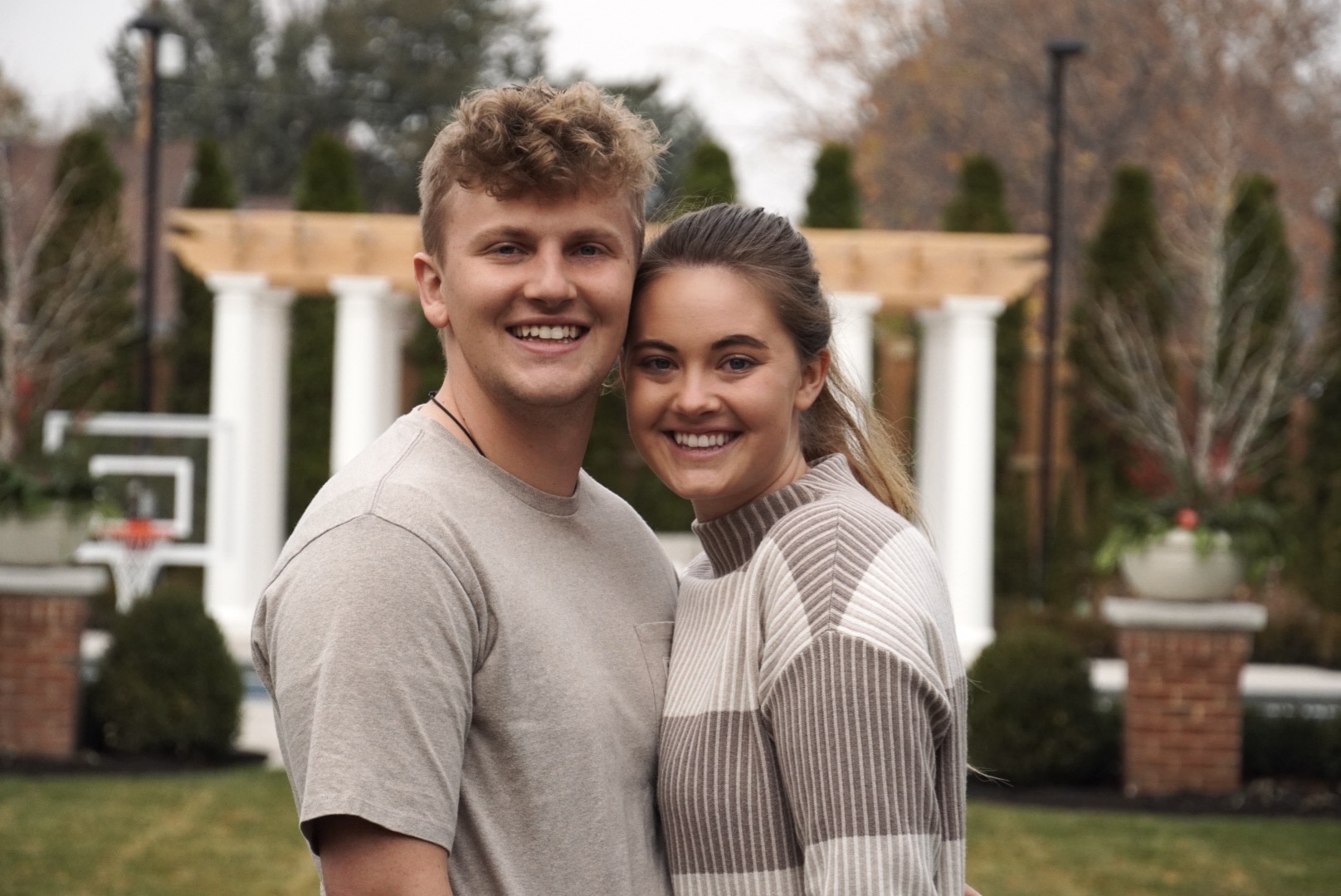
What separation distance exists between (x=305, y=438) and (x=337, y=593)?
56.5 feet

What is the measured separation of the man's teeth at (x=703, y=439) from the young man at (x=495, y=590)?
0.46ft

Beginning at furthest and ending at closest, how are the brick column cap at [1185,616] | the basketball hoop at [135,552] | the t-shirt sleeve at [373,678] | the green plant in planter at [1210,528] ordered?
the basketball hoop at [135,552], the green plant in planter at [1210,528], the brick column cap at [1185,616], the t-shirt sleeve at [373,678]

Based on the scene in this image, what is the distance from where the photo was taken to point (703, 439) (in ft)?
7.52

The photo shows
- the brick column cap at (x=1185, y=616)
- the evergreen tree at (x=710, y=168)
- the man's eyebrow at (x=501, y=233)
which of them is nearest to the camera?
the man's eyebrow at (x=501, y=233)

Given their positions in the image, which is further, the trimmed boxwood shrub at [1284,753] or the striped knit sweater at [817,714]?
the trimmed boxwood shrub at [1284,753]

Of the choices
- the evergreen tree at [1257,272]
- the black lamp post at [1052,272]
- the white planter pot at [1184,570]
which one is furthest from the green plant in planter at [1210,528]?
the evergreen tree at [1257,272]

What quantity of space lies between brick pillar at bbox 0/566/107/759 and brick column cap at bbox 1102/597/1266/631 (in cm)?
554

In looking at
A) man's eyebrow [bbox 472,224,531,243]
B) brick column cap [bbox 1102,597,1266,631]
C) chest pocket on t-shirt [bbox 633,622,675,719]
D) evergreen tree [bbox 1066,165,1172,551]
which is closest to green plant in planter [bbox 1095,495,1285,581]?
brick column cap [bbox 1102,597,1266,631]

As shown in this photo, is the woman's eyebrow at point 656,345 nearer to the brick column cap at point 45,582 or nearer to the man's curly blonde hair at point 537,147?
the man's curly blonde hair at point 537,147

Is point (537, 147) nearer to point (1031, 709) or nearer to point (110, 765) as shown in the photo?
point (1031, 709)

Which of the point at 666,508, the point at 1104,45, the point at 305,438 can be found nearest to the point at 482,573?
the point at 666,508

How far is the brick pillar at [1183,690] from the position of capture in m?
8.25

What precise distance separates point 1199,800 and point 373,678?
7273 millimetres

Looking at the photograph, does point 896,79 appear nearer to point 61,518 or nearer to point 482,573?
point 61,518
